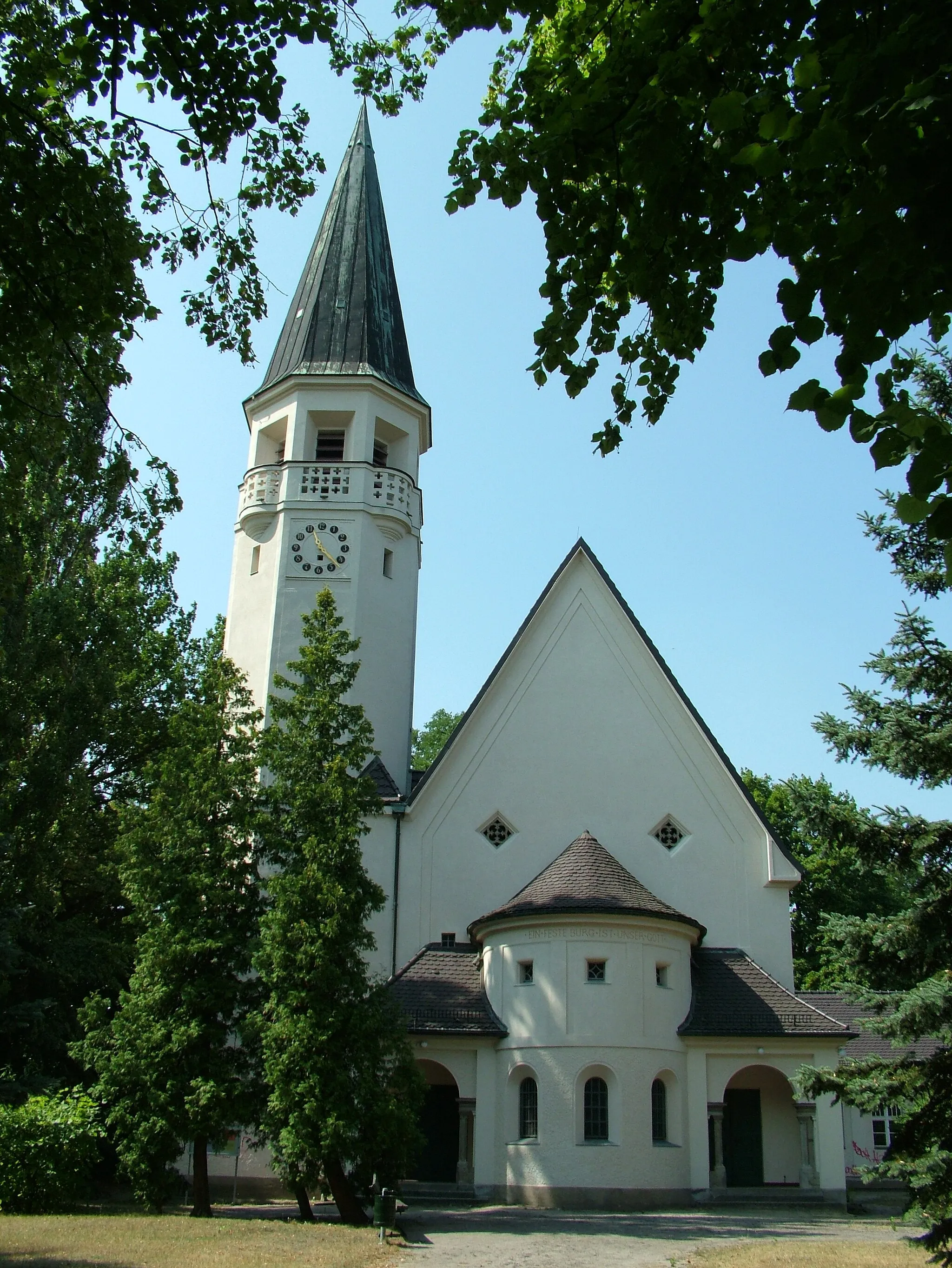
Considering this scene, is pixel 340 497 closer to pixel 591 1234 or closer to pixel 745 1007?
pixel 745 1007

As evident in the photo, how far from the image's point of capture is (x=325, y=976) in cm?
1752

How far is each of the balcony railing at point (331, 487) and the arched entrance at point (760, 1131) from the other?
50.7ft

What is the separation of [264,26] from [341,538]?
2073cm

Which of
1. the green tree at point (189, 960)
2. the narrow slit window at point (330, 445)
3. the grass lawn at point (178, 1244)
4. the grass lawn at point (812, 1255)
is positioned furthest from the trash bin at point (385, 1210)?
the narrow slit window at point (330, 445)

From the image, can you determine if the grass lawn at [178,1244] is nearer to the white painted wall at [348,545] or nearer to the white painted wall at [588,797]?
the white painted wall at [588,797]

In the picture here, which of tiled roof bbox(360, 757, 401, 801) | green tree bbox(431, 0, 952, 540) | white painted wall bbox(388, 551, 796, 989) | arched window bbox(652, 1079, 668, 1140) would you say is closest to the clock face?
tiled roof bbox(360, 757, 401, 801)

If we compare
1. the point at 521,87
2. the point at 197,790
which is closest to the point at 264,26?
the point at 521,87

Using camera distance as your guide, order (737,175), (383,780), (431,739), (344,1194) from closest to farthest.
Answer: (737,175), (344,1194), (383,780), (431,739)

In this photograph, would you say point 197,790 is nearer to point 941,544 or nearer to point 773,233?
point 941,544

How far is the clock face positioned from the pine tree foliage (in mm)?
17315

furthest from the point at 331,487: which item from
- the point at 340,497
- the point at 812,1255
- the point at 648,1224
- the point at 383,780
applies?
the point at 812,1255

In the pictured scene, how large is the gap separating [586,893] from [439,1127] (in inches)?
221

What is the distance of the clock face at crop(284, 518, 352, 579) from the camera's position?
28.2 meters

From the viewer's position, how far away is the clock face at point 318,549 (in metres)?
28.2
